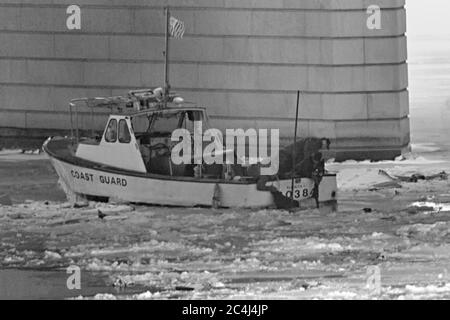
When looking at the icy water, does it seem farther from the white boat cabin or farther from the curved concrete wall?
the curved concrete wall

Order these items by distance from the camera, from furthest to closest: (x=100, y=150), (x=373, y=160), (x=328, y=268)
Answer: (x=373, y=160) < (x=100, y=150) < (x=328, y=268)

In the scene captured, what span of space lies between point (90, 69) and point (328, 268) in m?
14.0

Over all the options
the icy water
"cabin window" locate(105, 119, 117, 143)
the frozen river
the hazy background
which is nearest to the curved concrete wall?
the icy water

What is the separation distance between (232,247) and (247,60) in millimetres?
10761

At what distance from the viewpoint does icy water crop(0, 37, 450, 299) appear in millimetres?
17969

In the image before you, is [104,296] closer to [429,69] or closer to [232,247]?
[232,247]

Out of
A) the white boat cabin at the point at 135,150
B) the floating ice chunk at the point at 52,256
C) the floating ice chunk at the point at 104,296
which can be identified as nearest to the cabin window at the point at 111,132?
the white boat cabin at the point at 135,150

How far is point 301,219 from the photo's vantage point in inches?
917

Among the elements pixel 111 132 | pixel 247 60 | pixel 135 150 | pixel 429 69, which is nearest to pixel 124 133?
pixel 111 132

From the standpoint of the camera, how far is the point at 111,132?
25250 millimetres
